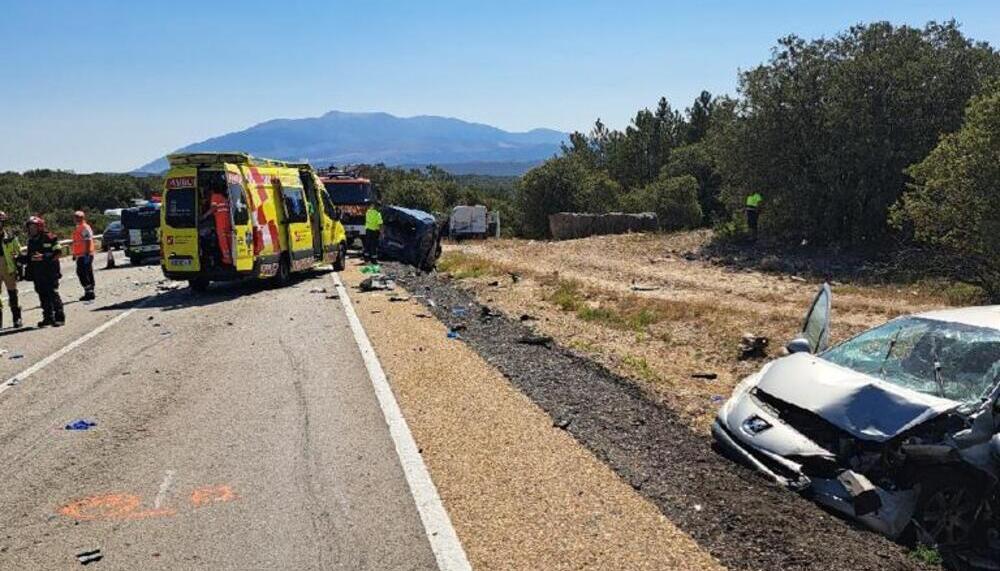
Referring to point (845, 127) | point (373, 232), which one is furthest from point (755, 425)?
point (845, 127)

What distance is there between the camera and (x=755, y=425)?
6.18 metres

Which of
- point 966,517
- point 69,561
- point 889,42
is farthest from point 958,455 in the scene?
point 889,42

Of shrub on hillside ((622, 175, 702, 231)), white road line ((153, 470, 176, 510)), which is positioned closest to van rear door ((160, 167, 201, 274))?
white road line ((153, 470, 176, 510))

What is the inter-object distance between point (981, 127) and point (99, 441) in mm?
15927

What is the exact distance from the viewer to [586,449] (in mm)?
6402

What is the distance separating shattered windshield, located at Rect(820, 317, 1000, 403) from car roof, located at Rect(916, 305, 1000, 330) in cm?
6

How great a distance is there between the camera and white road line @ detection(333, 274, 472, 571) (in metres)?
4.47

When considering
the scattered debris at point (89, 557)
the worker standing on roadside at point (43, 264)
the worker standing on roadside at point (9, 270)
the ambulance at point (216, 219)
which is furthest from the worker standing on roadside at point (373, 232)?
the scattered debris at point (89, 557)

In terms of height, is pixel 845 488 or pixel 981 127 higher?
pixel 981 127

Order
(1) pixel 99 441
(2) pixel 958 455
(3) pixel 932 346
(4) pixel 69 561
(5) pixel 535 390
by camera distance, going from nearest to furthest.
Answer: (4) pixel 69 561
(2) pixel 958 455
(3) pixel 932 346
(1) pixel 99 441
(5) pixel 535 390

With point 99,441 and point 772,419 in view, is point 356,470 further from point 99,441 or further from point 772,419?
point 772,419

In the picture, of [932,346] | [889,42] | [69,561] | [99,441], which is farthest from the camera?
[889,42]

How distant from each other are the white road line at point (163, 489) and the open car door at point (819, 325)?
5496mm

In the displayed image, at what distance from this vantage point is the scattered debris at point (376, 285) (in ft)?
57.7
